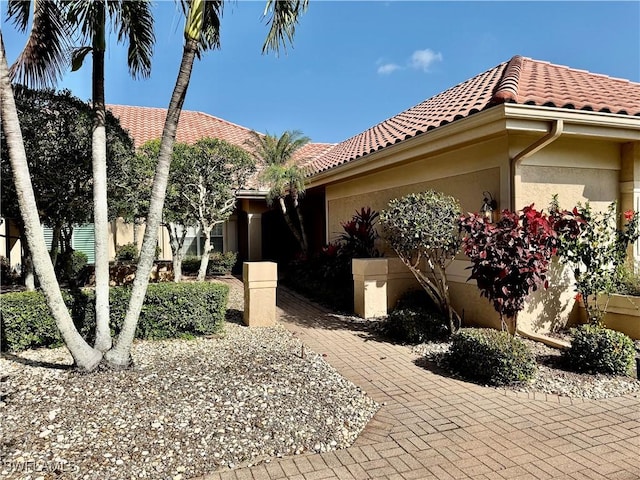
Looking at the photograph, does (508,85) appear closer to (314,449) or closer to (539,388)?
(539,388)

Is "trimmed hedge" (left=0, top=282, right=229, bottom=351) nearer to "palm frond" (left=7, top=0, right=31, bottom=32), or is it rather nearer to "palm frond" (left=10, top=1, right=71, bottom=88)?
"palm frond" (left=10, top=1, right=71, bottom=88)

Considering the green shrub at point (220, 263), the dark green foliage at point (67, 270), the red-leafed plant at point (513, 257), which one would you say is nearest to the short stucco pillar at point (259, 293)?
the red-leafed plant at point (513, 257)

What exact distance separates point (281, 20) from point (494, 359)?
16.9 ft

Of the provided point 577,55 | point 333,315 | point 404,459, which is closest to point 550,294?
point 333,315

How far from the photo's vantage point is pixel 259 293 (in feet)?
27.0

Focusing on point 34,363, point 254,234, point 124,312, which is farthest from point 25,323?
point 254,234

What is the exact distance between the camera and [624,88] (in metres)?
9.18

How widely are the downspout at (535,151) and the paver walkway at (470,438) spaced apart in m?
1.77

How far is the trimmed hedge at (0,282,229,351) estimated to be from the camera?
20.7ft

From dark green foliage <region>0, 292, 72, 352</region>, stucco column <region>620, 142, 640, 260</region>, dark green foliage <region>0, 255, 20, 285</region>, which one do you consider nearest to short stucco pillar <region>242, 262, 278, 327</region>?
dark green foliage <region>0, 292, 72, 352</region>

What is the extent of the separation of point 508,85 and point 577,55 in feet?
19.5

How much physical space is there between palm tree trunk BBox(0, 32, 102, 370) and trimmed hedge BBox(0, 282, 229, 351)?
1.56 metres

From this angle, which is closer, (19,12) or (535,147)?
(19,12)

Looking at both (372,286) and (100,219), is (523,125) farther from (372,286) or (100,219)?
(100,219)
